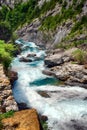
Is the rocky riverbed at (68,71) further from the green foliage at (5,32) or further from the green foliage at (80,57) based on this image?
the green foliage at (5,32)

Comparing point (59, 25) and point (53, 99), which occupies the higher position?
point (59, 25)

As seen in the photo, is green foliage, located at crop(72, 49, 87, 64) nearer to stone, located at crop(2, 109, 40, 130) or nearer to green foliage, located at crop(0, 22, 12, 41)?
stone, located at crop(2, 109, 40, 130)

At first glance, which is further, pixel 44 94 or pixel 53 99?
pixel 44 94

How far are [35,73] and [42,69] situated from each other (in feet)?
14.4

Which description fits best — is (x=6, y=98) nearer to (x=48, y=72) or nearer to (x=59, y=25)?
(x=48, y=72)

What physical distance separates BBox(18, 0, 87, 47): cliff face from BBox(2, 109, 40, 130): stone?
7932 centimetres

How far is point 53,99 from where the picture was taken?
171ft

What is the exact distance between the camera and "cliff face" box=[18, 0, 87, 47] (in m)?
115

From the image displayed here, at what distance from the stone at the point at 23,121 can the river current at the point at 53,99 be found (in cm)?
1196

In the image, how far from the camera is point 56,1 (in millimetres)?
152500

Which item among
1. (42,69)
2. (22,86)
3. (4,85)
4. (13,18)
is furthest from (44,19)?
(4,85)

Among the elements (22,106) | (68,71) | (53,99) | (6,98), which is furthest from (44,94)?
(6,98)

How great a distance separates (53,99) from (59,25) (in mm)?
79870

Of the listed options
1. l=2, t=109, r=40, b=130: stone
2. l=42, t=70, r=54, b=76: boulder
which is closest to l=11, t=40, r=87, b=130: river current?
l=42, t=70, r=54, b=76: boulder
